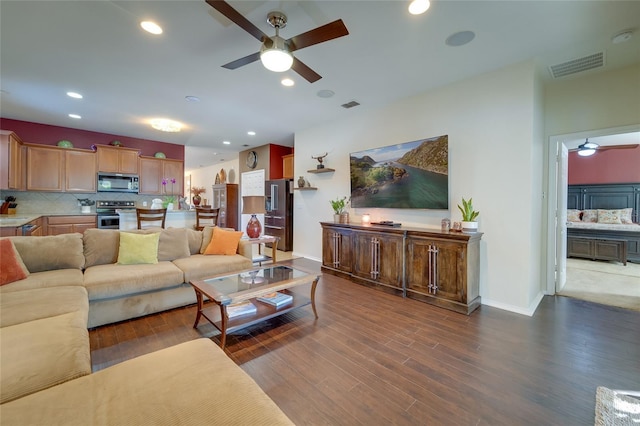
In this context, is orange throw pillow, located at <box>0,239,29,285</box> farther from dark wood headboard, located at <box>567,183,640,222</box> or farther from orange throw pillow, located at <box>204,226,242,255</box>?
dark wood headboard, located at <box>567,183,640,222</box>

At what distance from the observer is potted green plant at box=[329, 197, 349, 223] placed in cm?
465

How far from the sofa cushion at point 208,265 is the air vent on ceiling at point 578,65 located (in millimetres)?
4504

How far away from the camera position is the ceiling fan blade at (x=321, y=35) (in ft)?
6.33

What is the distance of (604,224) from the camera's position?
5.54 metres

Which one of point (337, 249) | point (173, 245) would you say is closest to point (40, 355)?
point (173, 245)

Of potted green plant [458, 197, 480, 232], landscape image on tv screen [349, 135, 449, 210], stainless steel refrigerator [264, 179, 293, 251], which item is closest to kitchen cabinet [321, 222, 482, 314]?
potted green plant [458, 197, 480, 232]

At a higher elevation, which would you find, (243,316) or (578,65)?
(578,65)

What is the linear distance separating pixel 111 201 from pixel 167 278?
15.3ft

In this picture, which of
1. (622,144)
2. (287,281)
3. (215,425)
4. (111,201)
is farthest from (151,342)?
(622,144)

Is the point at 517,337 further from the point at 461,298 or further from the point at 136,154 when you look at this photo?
the point at 136,154

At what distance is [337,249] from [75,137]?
631 cm

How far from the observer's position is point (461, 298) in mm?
3008

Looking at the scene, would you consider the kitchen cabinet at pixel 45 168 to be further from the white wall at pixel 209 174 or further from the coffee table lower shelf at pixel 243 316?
the coffee table lower shelf at pixel 243 316

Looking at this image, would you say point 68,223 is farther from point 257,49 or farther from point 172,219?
point 257,49
